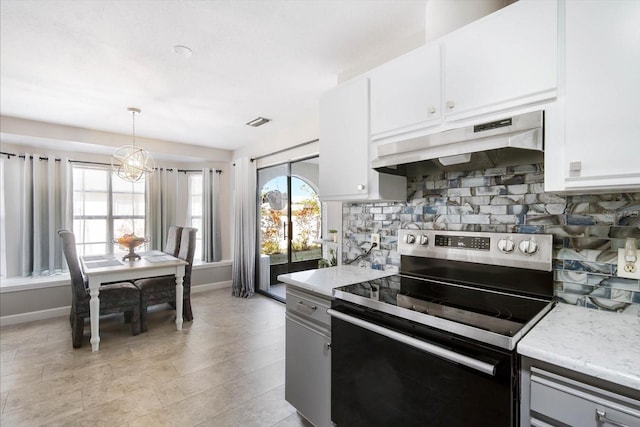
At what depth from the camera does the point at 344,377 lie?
157 cm

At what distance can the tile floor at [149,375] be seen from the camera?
200cm

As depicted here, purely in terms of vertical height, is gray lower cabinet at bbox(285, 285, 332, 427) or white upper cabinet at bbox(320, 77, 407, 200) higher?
white upper cabinet at bbox(320, 77, 407, 200)

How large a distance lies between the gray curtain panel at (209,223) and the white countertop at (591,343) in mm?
5105

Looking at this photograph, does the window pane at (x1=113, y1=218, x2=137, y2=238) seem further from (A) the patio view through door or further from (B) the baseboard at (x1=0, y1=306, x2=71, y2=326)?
(A) the patio view through door

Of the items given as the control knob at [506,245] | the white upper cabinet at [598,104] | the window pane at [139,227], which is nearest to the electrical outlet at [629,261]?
the white upper cabinet at [598,104]

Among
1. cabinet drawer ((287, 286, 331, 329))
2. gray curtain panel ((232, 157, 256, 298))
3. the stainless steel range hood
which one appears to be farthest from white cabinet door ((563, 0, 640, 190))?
gray curtain panel ((232, 157, 256, 298))

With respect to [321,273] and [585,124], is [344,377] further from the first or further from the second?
[585,124]

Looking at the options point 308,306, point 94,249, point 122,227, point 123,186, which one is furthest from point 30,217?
point 308,306

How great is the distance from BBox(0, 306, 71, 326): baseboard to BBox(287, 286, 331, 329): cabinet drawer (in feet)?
12.3

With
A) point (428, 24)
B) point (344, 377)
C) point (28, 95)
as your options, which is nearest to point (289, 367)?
point (344, 377)

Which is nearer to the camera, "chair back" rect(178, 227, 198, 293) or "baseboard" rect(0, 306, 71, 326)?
"baseboard" rect(0, 306, 71, 326)

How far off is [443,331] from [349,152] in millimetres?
1212

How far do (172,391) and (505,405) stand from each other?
7.36 ft

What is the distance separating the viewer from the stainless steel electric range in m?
1.06
